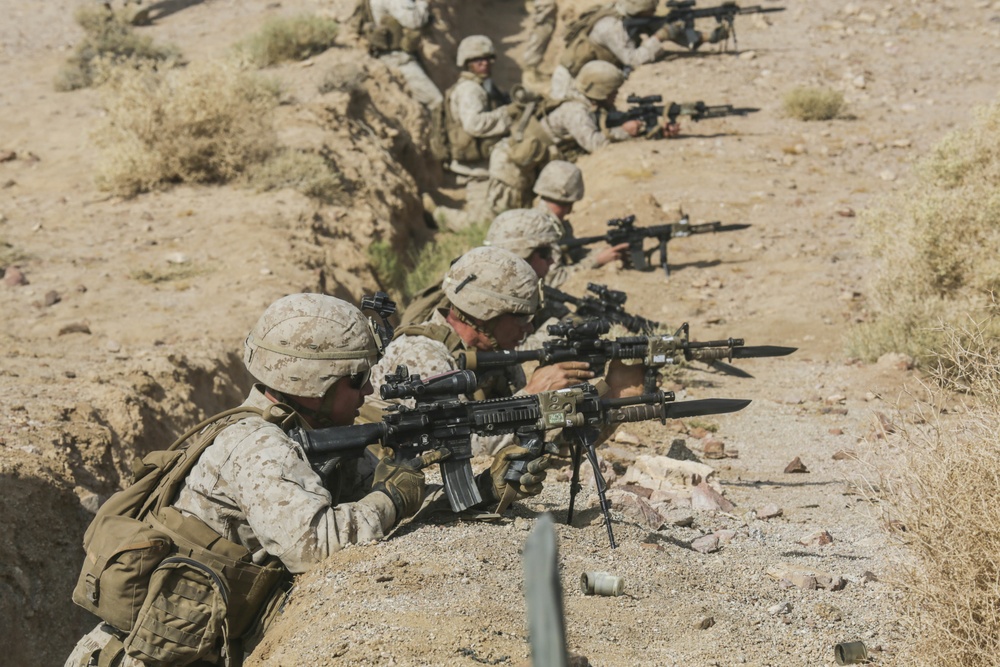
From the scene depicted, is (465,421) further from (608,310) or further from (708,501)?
(608,310)

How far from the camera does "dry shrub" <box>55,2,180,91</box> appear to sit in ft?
44.3

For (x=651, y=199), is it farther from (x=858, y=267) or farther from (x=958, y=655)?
(x=958, y=655)

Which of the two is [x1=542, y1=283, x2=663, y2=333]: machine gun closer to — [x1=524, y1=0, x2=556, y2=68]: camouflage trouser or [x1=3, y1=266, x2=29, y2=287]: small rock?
[x1=3, y1=266, x2=29, y2=287]: small rock

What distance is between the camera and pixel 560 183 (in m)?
9.05

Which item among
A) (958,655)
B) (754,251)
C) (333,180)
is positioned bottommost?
(754,251)

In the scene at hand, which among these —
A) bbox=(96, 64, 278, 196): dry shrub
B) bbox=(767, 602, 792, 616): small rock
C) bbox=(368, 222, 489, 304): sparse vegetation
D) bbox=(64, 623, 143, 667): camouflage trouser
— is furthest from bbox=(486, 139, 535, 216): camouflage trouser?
bbox=(64, 623, 143, 667): camouflage trouser

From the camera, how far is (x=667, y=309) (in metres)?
9.55

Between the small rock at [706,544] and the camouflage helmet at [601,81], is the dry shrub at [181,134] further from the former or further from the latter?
the small rock at [706,544]

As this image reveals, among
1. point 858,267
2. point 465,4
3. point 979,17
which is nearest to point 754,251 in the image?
point 858,267

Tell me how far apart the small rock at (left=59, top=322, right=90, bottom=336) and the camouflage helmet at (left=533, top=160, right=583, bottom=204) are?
3902 millimetres

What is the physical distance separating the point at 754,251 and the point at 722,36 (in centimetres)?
664

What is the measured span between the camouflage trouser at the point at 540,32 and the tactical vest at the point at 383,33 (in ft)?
19.3

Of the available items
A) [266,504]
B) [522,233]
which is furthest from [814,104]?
[266,504]

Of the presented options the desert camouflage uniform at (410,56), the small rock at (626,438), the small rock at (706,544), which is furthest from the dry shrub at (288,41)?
the small rock at (706,544)
